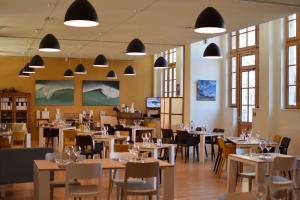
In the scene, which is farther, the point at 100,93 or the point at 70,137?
the point at 100,93

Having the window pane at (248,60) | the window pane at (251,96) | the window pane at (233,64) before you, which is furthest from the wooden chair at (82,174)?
the window pane at (233,64)

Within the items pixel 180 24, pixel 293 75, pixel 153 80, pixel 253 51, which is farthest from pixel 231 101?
pixel 153 80

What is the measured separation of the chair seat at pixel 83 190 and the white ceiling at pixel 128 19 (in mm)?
Result: 4055

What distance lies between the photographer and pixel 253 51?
1286cm

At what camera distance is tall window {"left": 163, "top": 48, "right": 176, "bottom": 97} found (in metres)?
18.3

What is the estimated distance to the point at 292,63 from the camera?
1126 centimetres

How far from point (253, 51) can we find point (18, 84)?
1041 cm

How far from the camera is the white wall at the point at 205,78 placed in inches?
574

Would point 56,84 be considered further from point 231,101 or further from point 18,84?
point 231,101

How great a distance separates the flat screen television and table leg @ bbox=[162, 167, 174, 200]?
44.3 feet

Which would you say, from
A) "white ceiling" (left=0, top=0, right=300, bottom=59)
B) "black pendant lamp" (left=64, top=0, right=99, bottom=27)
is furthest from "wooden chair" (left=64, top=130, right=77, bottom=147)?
"black pendant lamp" (left=64, top=0, right=99, bottom=27)

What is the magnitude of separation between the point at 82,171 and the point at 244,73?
9.27 m

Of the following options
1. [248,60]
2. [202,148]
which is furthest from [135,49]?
[248,60]

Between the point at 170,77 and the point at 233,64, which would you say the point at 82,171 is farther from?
the point at 170,77
